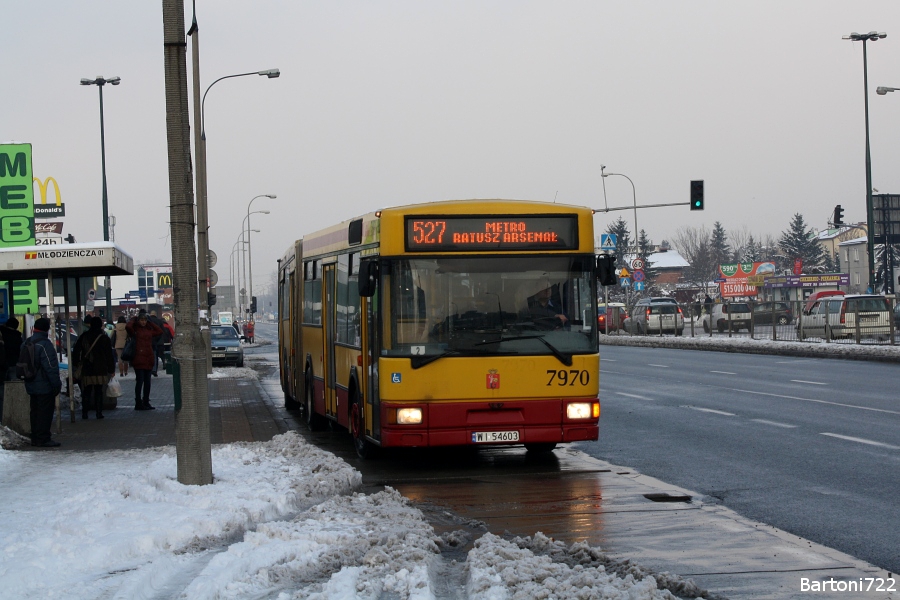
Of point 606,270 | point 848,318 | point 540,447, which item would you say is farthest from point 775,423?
point 848,318

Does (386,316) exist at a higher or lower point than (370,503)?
higher

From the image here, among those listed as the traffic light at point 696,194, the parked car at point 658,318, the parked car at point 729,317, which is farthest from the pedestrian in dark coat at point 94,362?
the parked car at point 658,318

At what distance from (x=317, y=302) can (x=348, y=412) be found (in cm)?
288

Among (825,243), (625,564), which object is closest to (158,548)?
(625,564)

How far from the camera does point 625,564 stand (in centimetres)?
678

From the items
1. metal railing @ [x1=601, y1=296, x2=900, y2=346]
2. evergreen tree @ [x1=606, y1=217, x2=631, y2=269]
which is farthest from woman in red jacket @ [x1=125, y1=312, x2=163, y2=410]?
evergreen tree @ [x1=606, y1=217, x2=631, y2=269]

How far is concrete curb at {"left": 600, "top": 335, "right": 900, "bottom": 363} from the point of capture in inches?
1262

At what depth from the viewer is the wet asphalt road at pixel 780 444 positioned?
29.0 feet

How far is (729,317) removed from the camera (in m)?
45.2

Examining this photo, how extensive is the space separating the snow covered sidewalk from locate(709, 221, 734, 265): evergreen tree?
138702mm

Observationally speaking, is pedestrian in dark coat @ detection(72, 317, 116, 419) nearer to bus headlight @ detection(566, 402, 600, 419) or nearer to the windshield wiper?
the windshield wiper

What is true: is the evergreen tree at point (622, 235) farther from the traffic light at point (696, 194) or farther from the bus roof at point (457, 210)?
the bus roof at point (457, 210)

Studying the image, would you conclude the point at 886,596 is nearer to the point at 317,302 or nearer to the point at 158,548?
the point at 158,548

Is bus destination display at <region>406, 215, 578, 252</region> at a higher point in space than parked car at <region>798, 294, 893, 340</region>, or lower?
higher
